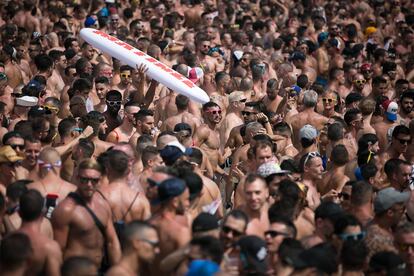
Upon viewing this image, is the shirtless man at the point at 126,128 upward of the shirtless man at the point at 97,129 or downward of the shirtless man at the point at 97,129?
downward

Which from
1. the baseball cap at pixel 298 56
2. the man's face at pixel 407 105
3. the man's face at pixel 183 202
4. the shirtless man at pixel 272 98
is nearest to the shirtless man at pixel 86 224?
the man's face at pixel 183 202

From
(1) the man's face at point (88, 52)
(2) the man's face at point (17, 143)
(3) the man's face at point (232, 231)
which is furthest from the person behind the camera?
(1) the man's face at point (88, 52)

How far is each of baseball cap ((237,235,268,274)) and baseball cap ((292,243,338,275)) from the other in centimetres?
35

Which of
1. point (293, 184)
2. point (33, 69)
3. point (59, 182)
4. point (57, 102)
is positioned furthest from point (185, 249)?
point (33, 69)

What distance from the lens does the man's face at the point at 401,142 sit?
10258mm

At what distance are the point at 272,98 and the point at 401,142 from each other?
11.2ft

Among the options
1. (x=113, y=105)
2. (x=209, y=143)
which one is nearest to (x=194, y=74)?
(x=113, y=105)

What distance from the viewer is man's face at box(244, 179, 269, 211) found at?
772 cm

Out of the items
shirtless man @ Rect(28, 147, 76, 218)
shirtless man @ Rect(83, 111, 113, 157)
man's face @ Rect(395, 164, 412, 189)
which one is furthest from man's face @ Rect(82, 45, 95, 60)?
man's face @ Rect(395, 164, 412, 189)

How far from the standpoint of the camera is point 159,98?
525 inches

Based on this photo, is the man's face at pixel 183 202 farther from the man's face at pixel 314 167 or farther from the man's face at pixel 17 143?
the man's face at pixel 17 143

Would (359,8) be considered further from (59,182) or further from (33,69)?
(59,182)

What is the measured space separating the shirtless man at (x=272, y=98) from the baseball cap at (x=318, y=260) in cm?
687

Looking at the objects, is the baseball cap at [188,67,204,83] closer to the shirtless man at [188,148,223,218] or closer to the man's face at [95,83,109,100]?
the man's face at [95,83,109,100]
